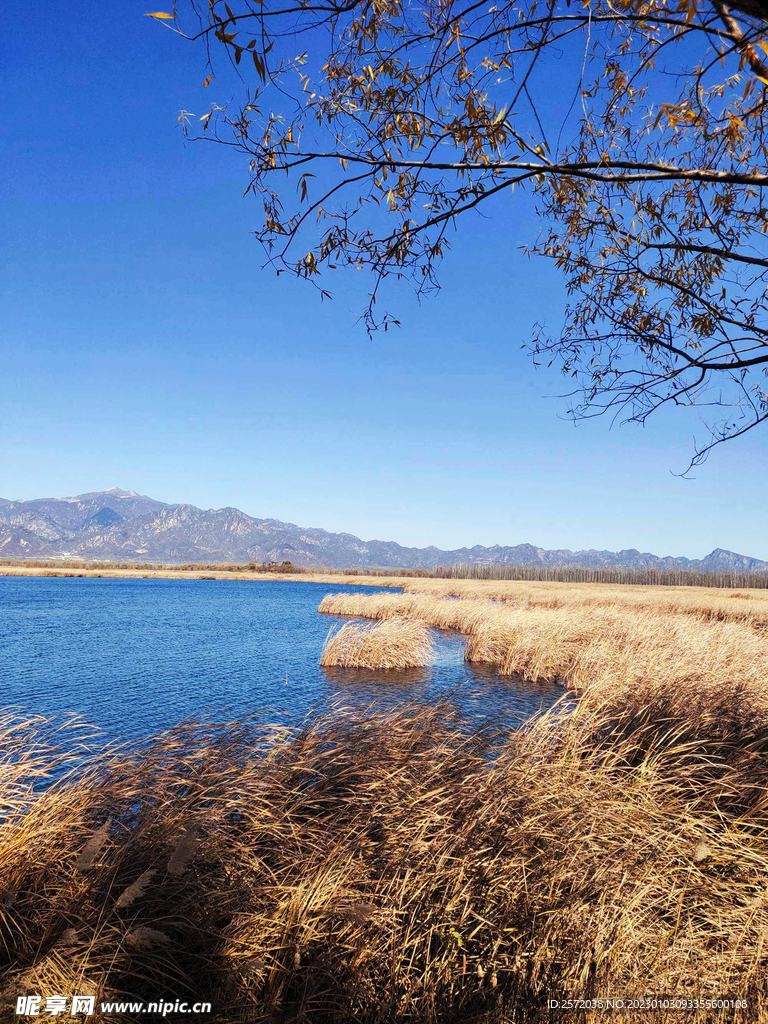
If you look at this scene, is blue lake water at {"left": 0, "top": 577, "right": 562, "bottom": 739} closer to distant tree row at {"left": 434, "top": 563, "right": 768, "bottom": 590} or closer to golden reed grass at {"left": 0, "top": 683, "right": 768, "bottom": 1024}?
golden reed grass at {"left": 0, "top": 683, "right": 768, "bottom": 1024}

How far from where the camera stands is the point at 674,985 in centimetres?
283

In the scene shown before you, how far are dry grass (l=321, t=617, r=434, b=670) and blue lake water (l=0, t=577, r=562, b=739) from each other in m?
0.58

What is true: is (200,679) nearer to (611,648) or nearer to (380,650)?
(380,650)

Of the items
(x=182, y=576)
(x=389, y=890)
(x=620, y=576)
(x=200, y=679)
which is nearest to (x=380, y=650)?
(x=200, y=679)

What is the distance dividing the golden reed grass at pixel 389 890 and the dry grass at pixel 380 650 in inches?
492

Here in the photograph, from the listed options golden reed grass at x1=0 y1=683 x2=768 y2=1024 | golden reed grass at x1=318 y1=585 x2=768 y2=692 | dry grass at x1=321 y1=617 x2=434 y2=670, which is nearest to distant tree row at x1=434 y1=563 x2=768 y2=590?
golden reed grass at x1=318 y1=585 x2=768 y2=692

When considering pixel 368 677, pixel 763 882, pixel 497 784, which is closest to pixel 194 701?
pixel 368 677

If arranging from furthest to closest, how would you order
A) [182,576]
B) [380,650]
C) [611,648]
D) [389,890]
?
1. [182,576]
2. [380,650]
3. [611,648]
4. [389,890]

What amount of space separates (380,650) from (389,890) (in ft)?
46.7

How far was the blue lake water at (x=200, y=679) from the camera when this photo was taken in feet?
39.8

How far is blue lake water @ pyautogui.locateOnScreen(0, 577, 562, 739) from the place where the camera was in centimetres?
1212

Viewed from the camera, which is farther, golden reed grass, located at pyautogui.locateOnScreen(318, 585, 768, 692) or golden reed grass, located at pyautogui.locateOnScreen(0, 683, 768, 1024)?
golden reed grass, located at pyautogui.locateOnScreen(318, 585, 768, 692)

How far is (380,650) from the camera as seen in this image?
1733cm

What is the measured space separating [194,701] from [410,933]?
11734mm
